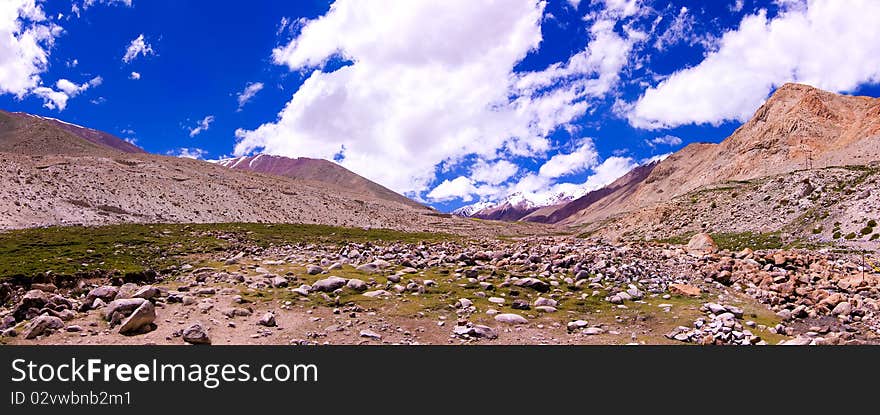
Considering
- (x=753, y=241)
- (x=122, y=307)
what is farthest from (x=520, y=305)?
(x=753, y=241)

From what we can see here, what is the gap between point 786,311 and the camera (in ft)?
48.9

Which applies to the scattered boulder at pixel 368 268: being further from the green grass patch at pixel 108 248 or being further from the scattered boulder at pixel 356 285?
the green grass patch at pixel 108 248

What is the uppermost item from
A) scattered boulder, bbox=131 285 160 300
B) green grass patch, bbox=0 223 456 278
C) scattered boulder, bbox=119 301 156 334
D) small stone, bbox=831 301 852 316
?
green grass patch, bbox=0 223 456 278

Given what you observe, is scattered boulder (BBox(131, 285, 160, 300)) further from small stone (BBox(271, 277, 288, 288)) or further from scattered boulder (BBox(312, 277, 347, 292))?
scattered boulder (BBox(312, 277, 347, 292))

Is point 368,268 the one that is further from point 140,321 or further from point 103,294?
point 140,321

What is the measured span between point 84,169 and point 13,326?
6647 centimetres

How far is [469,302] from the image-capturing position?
1541 cm

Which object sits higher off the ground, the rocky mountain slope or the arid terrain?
the rocky mountain slope

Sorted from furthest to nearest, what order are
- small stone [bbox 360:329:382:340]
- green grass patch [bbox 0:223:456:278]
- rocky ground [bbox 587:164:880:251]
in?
1. rocky ground [bbox 587:164:880:251]
2. green grass patch [bbox 0:223:456:278]
3. small stone [bbox 360:329:382:340]

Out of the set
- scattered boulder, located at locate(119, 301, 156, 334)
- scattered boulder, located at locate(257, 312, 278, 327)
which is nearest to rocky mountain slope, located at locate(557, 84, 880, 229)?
scattered boulder, located at locate(257, 312, 278, 327)

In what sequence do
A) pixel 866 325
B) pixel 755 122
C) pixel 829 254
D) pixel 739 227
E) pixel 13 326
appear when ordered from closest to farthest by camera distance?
pixel 13 326, pixel 866 325, pixel 829 254, pixel 739 227, pixel 755 122

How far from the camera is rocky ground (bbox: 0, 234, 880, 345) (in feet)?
40.7
